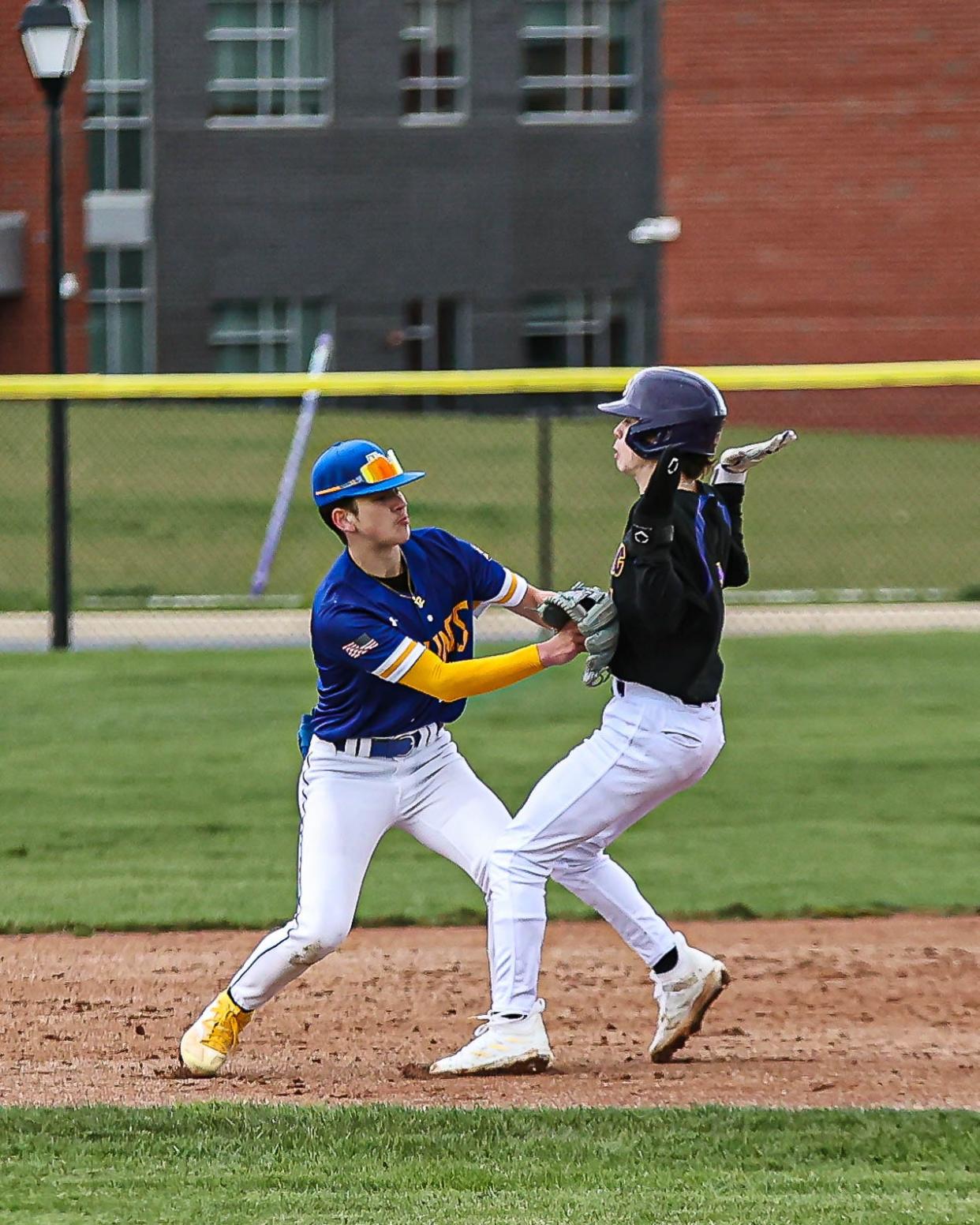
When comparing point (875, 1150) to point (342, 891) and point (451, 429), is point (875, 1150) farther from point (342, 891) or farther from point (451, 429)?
point (451, 429)

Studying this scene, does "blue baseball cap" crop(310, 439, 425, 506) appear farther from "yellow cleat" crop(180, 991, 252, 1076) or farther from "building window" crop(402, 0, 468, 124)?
"building window" crop(402, 0, 468, 124)

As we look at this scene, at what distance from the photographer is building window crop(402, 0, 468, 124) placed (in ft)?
101

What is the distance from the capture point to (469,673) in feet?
17.8

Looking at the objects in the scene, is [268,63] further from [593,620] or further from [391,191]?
[593,620]

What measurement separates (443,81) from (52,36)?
1792cm

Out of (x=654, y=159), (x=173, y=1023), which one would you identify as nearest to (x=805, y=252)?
(x=654, y=159)

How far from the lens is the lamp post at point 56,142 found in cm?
1353

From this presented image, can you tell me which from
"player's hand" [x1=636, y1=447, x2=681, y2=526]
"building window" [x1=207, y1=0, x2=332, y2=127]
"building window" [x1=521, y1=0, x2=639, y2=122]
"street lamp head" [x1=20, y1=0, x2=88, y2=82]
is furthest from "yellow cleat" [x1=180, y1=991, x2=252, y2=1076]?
"building window" [x1=521, y1=0, x2=639, y2=122]

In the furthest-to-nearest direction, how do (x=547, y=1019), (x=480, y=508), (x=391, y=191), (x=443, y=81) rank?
1. (x=443, y=81)
2. (x=391, y=191)
3. (x=480, y=508)
4. (x=547, y=1019)

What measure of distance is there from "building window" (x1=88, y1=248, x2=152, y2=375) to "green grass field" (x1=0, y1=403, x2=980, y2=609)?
21.9 ft

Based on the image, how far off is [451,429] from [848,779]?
13828mm

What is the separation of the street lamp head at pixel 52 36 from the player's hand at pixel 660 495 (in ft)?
30.9

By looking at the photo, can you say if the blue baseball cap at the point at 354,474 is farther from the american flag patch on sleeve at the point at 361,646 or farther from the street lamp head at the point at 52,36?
the street lamp head at the point at 52,36

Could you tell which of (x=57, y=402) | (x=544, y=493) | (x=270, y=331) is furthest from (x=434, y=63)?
(x=57, y=402)
